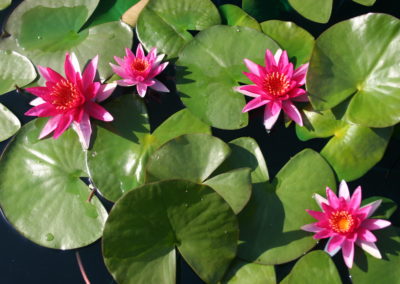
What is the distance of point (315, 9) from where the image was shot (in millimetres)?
2424

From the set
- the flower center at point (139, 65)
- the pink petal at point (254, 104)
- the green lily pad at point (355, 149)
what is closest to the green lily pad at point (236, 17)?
the pink petal at point (254, 104)

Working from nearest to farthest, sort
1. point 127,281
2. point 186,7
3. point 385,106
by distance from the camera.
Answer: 1. point 127,281
2. point 385,106
3. point 186,7

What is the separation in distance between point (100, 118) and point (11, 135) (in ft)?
1.77

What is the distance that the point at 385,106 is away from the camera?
2076mm

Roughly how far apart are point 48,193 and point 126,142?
1.55 ft

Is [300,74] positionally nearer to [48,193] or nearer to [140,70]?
[140,70]

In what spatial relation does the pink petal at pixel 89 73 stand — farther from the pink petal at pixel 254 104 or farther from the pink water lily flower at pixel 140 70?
the pink petal at pixel 254 104

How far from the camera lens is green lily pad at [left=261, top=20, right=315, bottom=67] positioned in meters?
2.35

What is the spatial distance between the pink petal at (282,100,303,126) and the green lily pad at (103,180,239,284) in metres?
0.65

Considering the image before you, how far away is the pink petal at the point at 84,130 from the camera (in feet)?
6.93

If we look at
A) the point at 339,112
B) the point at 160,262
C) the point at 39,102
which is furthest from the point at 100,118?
the point at 339,112

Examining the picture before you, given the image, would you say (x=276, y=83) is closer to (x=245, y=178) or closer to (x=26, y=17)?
(x=245, y=178)

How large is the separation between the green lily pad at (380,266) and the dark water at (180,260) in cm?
11

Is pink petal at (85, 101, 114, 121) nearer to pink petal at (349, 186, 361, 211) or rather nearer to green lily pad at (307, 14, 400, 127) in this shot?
green lily pad at (307, 14, 400, 127)
